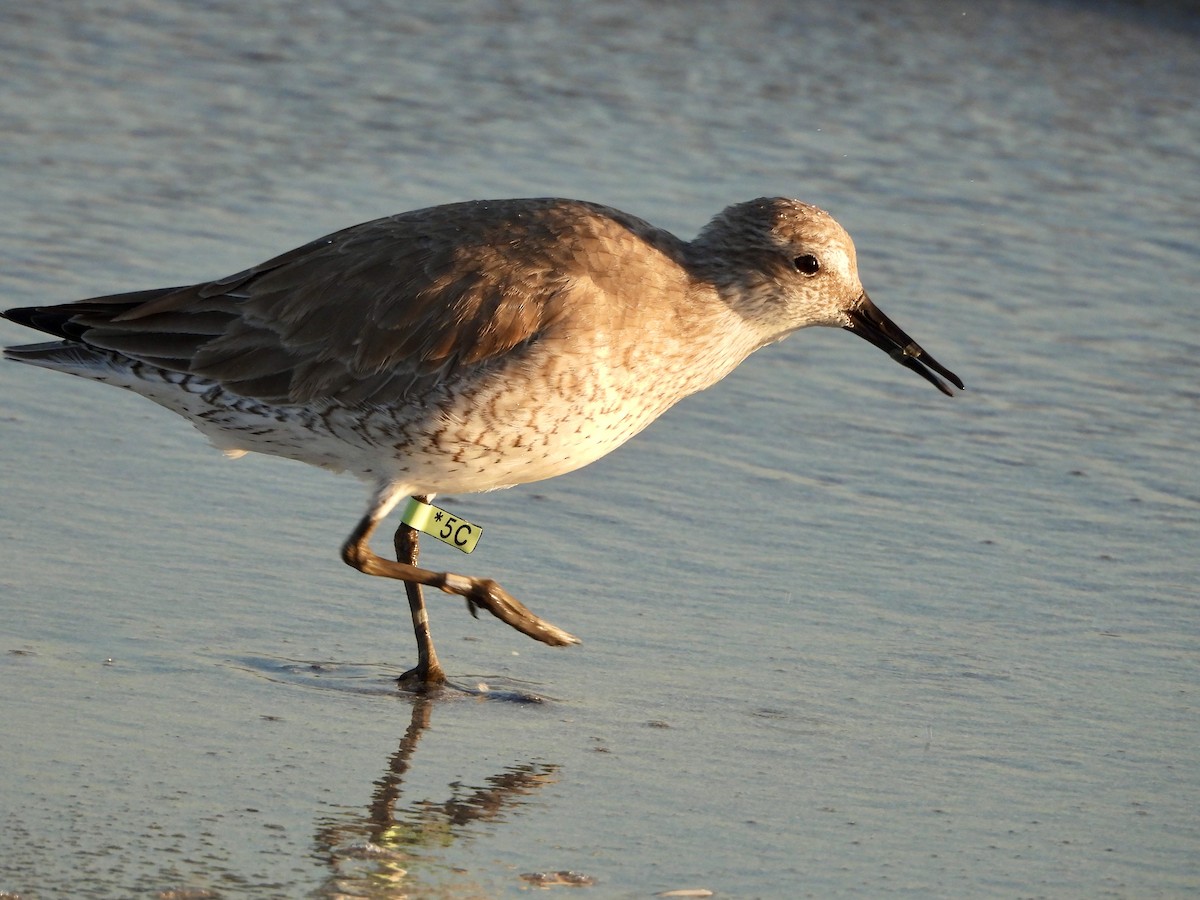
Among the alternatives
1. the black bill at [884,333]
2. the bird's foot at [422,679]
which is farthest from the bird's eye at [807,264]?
the bird's foot at [422,679]

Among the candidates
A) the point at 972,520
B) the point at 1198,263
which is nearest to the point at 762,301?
the point at 972,520

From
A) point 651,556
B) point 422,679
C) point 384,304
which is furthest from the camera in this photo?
point 651,556

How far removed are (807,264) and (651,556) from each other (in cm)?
118

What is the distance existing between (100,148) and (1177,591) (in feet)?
20.5

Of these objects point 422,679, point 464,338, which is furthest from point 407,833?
point 464,338

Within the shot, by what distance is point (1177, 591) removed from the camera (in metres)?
6.30

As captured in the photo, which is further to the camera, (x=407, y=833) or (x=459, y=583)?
(x=459, y=583)

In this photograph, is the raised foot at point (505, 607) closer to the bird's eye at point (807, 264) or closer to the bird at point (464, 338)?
the bird at point (464, 338)

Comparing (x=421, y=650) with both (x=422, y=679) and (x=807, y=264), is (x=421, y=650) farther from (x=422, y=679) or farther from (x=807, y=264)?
(x=807, y=264)

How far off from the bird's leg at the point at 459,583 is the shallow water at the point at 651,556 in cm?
19

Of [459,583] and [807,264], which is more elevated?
[807,264]

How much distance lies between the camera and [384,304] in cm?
569

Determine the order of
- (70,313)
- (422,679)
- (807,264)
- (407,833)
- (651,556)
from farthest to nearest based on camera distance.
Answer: (651,556) < (70,313) < (807,264) < (422,679) < (407,833)

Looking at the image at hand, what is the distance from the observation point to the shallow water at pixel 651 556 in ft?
14.8
